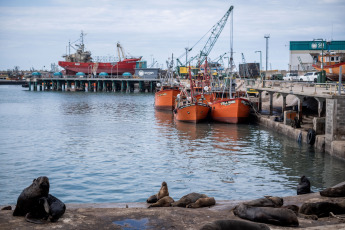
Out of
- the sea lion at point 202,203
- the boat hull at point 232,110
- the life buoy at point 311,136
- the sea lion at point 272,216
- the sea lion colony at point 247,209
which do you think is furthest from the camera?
the boat hull at point 232,110

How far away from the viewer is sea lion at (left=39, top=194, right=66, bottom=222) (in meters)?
8.91

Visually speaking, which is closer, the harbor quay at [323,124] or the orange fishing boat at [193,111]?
the harbor quay at [323,124]

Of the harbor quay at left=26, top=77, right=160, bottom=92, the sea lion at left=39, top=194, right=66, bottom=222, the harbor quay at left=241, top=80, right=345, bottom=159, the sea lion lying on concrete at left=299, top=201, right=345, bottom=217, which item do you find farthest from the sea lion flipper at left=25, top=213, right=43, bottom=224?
the harbor quay at left=26, top=77, right=160, bottom=92

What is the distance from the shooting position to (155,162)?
2059 cm

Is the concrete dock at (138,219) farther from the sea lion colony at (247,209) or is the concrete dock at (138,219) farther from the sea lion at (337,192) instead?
the sea lion at (337,192)

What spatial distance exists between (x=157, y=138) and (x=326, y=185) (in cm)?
1454

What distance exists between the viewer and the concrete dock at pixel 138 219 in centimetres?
868

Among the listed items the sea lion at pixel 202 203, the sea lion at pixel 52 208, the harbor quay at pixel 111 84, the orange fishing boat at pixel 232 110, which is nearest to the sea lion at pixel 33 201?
the sea lion at pixel 52 208

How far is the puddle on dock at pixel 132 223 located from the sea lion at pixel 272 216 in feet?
6.74

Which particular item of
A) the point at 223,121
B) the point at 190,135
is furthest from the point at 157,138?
the point at 223,121

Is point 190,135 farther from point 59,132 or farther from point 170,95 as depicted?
point 170,95

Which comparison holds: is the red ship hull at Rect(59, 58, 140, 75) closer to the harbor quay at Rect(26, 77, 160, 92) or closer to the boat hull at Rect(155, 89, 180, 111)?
the harbor quay at Rect(26, 77, 160, 92)

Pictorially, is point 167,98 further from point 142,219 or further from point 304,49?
point 304,49

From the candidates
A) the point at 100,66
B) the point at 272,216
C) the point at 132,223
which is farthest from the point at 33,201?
the point at 100,66
